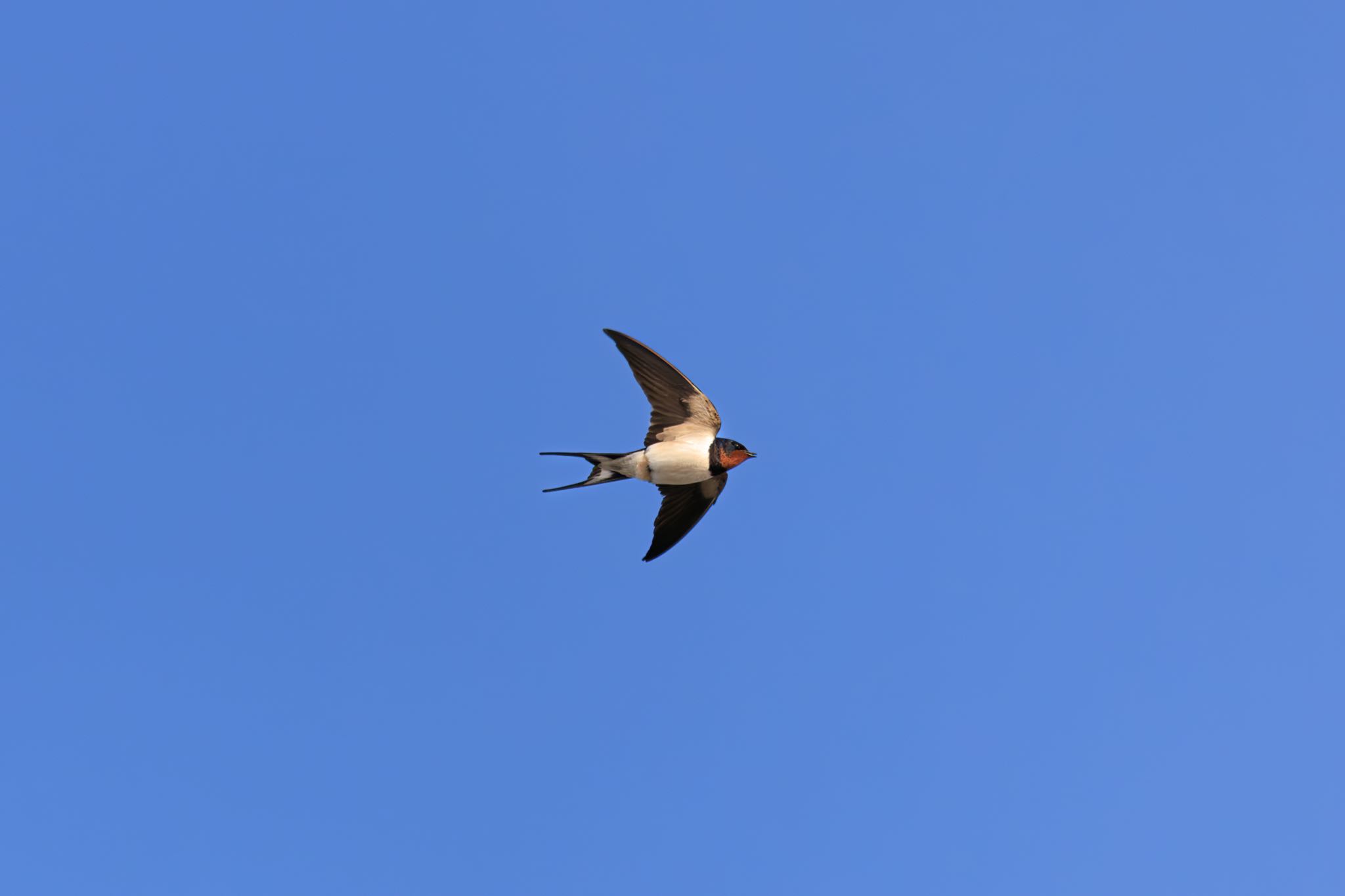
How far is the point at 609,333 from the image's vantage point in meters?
15.2

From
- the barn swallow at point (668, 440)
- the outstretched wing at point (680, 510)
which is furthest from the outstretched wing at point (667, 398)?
the outstretched wing at point (680, 510)

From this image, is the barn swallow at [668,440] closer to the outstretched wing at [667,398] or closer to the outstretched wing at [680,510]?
the outstretched wing at [667,398]

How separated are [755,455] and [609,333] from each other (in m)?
2.60

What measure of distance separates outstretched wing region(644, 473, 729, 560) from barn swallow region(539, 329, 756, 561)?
24.0 inches

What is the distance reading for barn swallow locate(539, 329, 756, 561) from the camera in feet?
50.3

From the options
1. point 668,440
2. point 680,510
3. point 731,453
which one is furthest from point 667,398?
point 680,510

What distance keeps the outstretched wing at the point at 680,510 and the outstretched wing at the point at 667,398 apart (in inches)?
48.6

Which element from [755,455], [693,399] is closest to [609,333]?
[693,399]

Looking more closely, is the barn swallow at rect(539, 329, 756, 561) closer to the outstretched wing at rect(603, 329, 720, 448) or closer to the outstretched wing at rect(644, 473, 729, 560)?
the outstretched wing at rect(603, 329, 720, 448)

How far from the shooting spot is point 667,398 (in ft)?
51.1

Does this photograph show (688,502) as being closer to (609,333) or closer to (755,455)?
(755,455)

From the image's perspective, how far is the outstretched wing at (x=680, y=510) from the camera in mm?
16797

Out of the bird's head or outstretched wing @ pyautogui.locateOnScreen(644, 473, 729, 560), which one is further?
outstretched wing @ pyautogui.locateOnScreen(644, 473, 729, 560)

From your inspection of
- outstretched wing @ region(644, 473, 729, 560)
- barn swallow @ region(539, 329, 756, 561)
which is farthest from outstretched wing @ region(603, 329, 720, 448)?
outstretched wing @ region(644, 473, 729, 560)
